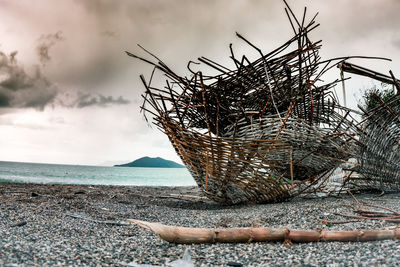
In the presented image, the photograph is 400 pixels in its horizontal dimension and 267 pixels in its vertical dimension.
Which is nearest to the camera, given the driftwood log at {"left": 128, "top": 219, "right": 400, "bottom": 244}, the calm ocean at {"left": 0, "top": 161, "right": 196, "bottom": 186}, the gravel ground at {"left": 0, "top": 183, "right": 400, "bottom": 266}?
the gravel ground at {"left": 0, "top": 183, "right": 400, "bottom": 266}

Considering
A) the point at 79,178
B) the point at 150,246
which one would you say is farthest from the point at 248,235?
the point at 79,178

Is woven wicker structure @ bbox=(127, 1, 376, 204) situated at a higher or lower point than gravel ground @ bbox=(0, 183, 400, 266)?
higher

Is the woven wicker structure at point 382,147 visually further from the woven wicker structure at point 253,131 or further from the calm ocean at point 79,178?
the calm ocean at point 79,178

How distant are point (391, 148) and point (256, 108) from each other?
1942 millimetres

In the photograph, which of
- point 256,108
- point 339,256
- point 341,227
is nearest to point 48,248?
point 339,256

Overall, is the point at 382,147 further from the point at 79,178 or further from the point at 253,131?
the point at 79,178

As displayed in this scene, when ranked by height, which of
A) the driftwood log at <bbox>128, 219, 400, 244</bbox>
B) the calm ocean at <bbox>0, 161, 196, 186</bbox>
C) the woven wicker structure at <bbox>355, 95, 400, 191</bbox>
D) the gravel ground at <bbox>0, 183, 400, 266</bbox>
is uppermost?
the woven wicker structure at <bbox>355, 95, 400, 191</bbox>

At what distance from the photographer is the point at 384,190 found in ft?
13.5

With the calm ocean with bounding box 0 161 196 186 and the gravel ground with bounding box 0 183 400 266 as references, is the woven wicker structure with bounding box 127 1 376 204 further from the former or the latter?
the calm ocean with bounding box 0 161 196 186

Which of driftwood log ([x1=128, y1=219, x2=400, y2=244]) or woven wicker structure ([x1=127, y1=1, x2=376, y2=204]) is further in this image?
woven wicker structure ([x1=127, y1=1, x2=376, y2=204])

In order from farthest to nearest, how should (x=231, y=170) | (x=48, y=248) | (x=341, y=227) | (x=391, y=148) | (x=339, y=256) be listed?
(x=391, y=148) < (x=231, y=170) < (x=341, y=227) < (x=48, y=248) < (x=339, y=256)

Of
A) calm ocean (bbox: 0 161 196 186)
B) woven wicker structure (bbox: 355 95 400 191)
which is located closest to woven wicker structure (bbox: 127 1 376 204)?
woven wicker structure (bbox: 355 95 400 191)

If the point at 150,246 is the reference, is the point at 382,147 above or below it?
above

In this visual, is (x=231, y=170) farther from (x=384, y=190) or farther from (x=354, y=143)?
(x=384, y=190)
